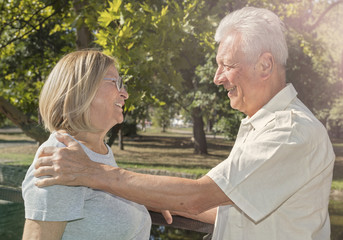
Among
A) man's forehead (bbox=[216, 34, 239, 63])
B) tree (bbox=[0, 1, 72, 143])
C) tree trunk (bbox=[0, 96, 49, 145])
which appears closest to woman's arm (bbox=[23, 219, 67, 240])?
man's forehead (bbox=[216, 34, 239, 63])

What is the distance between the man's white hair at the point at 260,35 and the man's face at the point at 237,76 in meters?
0.04

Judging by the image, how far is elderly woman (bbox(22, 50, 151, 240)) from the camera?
1.66 meters

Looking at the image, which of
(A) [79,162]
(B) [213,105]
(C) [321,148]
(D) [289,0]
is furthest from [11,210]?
(B) [213,105]

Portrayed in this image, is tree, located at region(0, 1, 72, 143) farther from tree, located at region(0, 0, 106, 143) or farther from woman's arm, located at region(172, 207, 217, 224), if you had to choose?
woman's arm, located at region(172, 207, 217, 224)

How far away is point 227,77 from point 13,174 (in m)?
3.39

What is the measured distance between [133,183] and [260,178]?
51cm

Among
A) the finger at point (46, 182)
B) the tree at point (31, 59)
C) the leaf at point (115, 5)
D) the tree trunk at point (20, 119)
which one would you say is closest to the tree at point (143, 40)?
the leaf at point (115, 5)

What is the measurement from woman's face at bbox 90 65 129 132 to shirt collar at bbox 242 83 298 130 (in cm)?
72

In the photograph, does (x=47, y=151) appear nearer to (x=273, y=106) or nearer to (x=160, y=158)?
(x=273, y=106)

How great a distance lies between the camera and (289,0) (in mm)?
12016

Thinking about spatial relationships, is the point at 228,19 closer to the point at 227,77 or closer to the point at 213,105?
the point at 227,77

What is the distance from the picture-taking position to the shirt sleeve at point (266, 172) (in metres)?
1.54

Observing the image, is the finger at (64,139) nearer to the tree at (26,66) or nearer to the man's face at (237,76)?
the man's face at (237,76)

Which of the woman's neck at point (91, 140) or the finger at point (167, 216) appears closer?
the woman's neck at point (91, 140)
